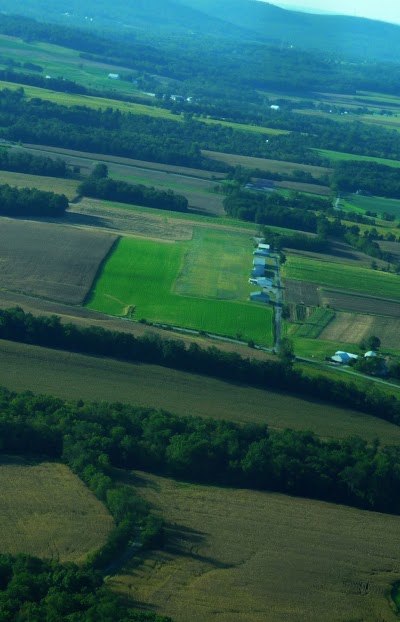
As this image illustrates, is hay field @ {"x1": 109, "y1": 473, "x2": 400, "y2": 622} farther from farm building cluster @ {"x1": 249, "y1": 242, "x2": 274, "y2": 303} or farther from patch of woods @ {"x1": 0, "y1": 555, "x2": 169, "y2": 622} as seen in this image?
farm building cluster @ {"x1": 249, "y1": 242, "x2": 274, "y2": 303}

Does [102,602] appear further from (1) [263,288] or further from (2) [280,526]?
(1) [263,288]

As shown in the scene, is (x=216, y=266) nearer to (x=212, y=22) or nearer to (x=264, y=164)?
(x=264, y=164)

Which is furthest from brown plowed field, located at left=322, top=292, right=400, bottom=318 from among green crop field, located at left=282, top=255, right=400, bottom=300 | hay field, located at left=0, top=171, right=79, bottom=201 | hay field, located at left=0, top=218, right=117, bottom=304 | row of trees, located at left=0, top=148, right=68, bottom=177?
row of trees, located at left=0, top=148, right=68, bottom=177

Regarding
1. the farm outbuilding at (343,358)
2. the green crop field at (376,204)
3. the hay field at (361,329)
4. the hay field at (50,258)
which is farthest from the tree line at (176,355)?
the green crop field at (376,204)

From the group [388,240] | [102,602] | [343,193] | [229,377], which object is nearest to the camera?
[102,602]

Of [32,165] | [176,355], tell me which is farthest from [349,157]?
[176,355]

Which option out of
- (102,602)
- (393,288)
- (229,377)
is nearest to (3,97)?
(393,288)

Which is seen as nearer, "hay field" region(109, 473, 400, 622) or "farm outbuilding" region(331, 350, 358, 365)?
"hay field" region(109, 473, 400, 622)
